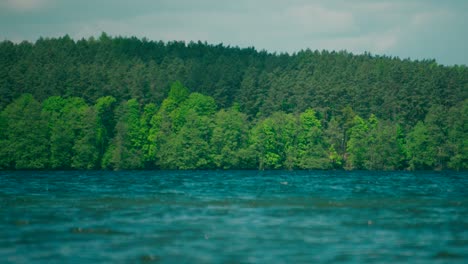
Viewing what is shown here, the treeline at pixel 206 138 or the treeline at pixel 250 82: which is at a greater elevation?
the treeline at pixel 250 82

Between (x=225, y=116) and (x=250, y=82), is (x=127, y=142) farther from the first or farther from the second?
(x=250, y=82)

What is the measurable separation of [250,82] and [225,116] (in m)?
22.2

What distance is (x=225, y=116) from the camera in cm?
14625

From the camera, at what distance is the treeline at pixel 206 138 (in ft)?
431

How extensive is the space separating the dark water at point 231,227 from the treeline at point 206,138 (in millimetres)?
65877

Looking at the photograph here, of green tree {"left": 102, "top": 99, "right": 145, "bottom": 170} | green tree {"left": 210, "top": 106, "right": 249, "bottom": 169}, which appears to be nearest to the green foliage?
green tree {"left": 210, "top": 106, "right": 249, "bottom": 169}

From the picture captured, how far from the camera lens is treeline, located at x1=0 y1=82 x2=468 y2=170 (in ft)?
431

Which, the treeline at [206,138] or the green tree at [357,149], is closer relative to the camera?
the treeline at [206,138]

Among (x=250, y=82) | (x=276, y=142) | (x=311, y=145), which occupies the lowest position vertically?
(x=311, y=145)

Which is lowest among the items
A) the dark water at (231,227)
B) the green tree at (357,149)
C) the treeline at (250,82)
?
the green tree at (357,149)

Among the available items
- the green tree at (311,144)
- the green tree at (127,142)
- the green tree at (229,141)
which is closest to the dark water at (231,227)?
the green tree at (127,142)

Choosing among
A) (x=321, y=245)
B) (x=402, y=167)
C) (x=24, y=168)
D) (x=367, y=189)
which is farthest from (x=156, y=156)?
Result: (x=321, y=245)

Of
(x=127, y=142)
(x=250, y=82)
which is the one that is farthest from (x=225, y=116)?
(x=250, y=82)

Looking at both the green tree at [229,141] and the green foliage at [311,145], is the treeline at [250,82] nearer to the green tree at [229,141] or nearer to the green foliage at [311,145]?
the green foliage at [311,145]
